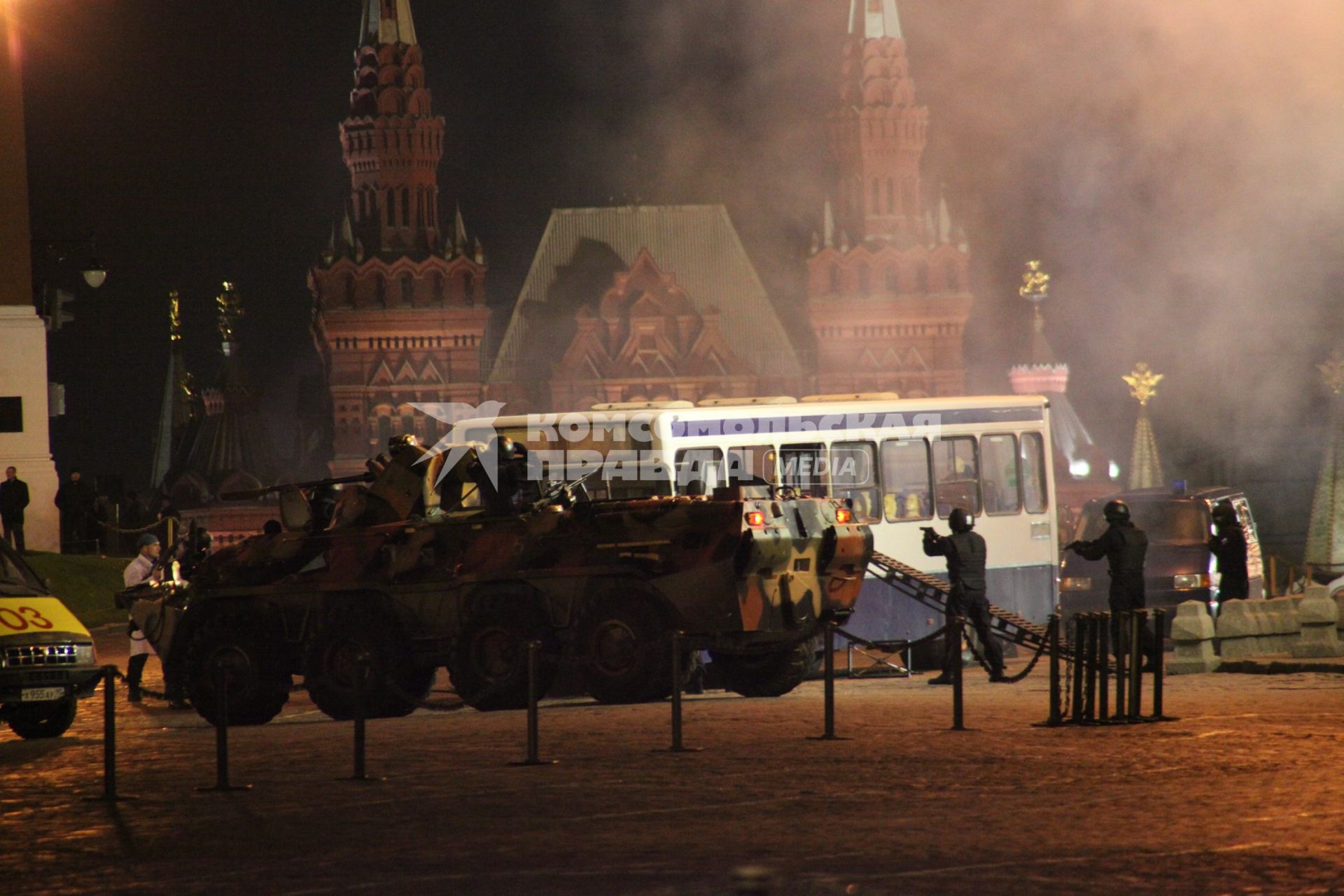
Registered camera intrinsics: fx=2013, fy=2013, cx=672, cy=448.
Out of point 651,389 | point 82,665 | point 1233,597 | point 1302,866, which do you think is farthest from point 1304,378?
point 1302,866

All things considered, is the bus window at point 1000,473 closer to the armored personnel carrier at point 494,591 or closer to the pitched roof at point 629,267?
the armored personnel carrier at point 494,591

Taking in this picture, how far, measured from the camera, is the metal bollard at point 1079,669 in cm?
1385

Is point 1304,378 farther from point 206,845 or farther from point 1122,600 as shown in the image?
point 206,845

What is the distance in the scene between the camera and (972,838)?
361 inches

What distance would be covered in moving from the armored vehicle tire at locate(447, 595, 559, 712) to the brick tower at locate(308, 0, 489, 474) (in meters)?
62.2

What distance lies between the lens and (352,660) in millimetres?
16656

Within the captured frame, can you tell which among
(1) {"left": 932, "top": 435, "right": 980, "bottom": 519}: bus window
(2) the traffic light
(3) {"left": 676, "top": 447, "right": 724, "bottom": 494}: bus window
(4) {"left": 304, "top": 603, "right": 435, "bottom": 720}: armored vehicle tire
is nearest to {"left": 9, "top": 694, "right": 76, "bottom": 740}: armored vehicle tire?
(4) {"left": 304, "top": 603, "right": 435, "bottom": 720}: armored vehicle tire

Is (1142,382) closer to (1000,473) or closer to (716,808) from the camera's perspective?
(1000,473)

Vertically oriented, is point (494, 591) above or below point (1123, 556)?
below

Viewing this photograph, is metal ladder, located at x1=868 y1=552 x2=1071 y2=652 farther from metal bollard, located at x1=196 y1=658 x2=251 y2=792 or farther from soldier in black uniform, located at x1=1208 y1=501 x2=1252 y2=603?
metal bollard, located at x1=196 y1=658 x2=251 y2=792

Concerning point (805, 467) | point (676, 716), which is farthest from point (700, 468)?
point (676, 716)

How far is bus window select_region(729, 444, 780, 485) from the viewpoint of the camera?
A: 824 inches

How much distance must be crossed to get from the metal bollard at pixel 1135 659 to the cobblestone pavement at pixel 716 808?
494 millimetres

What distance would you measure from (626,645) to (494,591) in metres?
1.20
